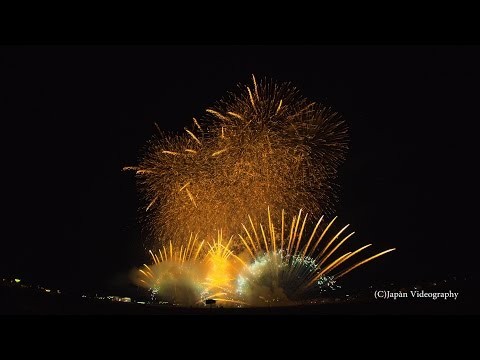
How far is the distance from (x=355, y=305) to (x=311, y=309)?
10.3 ft

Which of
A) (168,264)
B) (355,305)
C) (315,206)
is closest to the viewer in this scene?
(355,305)

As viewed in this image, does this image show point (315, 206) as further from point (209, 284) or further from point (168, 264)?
point (168, 264)

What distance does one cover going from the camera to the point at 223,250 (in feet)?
140

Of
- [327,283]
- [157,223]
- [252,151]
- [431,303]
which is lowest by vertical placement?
[431,303]

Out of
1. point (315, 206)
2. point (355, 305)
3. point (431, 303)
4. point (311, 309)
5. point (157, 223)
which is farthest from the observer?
Result: point (157, 223)

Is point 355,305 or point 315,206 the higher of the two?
point 315,206

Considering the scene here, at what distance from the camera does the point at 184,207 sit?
1599 inches

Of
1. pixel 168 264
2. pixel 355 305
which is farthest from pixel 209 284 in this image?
pixel 355 305

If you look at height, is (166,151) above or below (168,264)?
above

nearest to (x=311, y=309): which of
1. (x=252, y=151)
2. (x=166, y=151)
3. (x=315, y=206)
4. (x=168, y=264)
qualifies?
(x=315, y=206)

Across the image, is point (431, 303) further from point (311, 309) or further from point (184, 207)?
point (184, 207)

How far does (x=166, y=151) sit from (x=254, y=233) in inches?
282

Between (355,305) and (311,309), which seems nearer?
(355,305)

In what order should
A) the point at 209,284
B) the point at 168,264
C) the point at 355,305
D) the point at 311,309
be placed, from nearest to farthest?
the point at 355,305 → the point at 311,309 → the point at 209,284 → the point at 168,264
